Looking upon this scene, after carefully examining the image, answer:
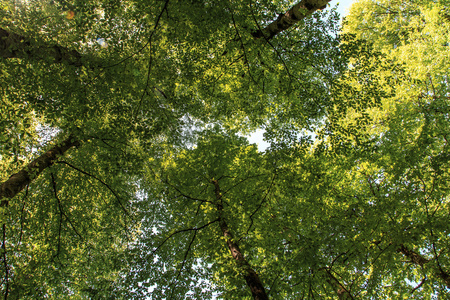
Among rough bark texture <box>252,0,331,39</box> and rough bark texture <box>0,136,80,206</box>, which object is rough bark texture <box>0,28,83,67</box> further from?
rough bark texture <box>252,0,331,39</box>

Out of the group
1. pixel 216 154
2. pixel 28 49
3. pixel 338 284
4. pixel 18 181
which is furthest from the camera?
pixel 216 154

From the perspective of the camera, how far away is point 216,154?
7.22m

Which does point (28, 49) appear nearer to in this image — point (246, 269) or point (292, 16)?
point (292, 16)

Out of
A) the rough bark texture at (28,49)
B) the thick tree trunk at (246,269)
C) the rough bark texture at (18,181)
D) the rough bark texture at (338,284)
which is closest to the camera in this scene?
the rough bark texture at (28,49)

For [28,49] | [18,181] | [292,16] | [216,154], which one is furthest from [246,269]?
[28,49]

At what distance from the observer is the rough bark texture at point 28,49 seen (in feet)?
13.5

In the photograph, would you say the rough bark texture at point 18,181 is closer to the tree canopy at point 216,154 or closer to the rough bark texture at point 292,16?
the tree canopy at point 216,154

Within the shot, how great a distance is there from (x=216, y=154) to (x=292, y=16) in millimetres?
4277

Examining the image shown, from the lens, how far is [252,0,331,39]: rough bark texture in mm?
4906

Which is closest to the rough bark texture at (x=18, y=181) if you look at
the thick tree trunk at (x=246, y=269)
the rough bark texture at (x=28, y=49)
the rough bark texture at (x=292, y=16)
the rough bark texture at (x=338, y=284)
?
the rough bark texture at (x=28, y=49)

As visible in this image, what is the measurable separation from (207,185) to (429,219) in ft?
17.1

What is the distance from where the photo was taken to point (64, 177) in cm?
660

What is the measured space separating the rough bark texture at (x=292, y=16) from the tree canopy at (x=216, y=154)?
0.14 feet

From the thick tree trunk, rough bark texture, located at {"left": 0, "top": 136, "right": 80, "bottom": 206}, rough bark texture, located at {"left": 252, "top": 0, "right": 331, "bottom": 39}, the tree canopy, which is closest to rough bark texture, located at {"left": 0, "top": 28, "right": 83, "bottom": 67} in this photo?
the tree canopy
